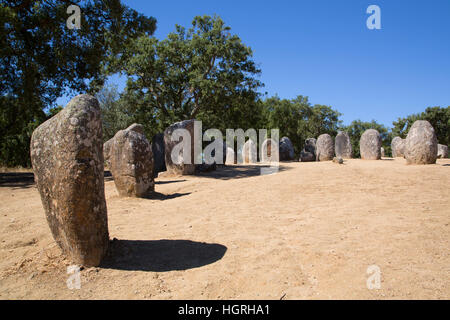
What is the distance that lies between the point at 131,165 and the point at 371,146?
15089 mm

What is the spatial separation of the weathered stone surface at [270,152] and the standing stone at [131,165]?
561 inches

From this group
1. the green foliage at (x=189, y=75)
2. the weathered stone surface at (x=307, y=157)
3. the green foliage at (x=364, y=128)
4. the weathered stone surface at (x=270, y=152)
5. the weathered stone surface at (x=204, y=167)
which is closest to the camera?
the weathered stone surface at (x=204, y=167)

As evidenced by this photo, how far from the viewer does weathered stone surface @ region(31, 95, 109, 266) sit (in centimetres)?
308

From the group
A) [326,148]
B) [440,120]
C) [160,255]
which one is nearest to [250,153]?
[326,148]

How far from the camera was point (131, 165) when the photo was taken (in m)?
7.35

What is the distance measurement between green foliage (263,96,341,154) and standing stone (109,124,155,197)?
2554 cm

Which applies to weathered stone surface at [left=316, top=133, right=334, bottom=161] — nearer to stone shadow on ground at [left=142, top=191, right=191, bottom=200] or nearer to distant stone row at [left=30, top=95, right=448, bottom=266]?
stone shadow on ground at [left=142, top=191, right=191, bottom=200]

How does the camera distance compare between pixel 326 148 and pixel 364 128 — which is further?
pixel 364 128

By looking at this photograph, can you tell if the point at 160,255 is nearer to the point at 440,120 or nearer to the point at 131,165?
the point at 131,165

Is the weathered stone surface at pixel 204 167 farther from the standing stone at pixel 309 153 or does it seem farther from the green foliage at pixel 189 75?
the standing stone at pixel 309 153

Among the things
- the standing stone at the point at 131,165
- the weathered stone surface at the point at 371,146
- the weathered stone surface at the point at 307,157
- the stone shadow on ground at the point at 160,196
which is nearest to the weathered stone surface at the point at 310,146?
the weathered stone surface at the point at 307,157

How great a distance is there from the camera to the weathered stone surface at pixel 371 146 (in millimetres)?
17234

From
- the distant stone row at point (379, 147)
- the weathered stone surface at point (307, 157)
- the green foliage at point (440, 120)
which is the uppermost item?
the green foliage at point (440, 120)
